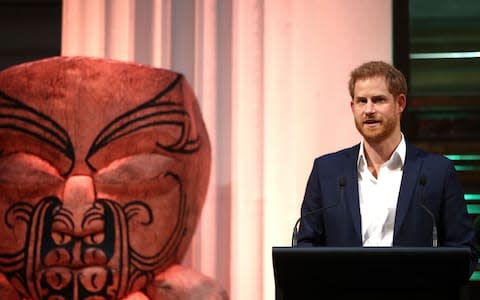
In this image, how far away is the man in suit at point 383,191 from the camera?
2.17 metres

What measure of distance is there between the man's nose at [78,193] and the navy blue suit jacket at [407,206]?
62 centimetres

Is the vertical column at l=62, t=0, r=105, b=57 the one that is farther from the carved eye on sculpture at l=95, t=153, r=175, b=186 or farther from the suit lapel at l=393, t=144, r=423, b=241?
the suit lapel at l=393, t=144, r=423, b=241

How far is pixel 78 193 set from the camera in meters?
1.91

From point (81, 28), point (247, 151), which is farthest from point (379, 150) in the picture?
point (81, 28)

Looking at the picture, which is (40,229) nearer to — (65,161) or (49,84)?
(65,161)

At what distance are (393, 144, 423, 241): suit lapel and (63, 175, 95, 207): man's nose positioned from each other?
801 millimetres

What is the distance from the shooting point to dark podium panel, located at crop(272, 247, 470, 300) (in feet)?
5.17

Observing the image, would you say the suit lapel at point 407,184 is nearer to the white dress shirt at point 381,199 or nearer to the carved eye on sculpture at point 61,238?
the white dress shirt at point 381,199

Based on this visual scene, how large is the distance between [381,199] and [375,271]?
66 cm

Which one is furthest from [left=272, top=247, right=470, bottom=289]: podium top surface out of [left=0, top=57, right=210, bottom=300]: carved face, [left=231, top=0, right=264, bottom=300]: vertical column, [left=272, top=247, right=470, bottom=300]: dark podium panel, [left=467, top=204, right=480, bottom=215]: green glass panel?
[left=467, top=204, right=480, bottom=215]: green glass panel

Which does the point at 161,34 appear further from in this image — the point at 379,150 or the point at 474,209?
the point at 474,209

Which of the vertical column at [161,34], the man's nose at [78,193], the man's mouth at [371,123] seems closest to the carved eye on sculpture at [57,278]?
the man's nose at [78,193]

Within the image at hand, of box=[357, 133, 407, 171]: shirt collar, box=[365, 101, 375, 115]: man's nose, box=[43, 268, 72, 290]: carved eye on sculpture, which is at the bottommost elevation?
box=[43, 268, 72, 290]: carved eye on sculpture

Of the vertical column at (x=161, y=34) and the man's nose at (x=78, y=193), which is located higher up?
the vertical column at (x=161, y=34)
